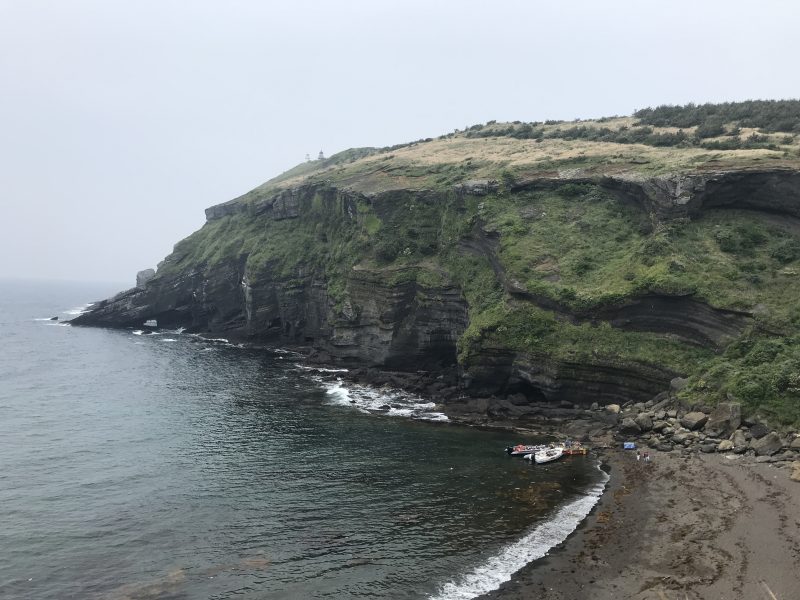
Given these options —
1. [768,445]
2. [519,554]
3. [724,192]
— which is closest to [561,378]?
[768,445]

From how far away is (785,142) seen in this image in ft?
225


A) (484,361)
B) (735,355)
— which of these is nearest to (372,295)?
(484,361)

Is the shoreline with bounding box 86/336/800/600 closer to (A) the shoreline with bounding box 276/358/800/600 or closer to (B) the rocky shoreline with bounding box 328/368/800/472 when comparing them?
(A) the shoreline with bounding box 276/358/800/600

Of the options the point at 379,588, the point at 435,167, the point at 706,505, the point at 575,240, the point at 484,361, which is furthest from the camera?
the point at 435,167

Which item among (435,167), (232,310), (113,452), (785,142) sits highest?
(435,167)

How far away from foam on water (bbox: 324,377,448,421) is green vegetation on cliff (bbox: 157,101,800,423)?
7.84 meters

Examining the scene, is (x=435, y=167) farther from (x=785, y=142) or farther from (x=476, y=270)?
(x=785, y=142)

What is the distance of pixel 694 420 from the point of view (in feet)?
145

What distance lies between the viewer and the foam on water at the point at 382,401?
2286 inches

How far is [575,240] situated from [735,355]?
22927mm

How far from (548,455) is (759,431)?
604 inches

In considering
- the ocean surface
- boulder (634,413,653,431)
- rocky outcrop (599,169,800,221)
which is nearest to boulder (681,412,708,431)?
boulder (634,413,653,431)

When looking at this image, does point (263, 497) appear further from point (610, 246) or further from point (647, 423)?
point (610, 246)

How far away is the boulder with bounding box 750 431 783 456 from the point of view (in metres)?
38.6
